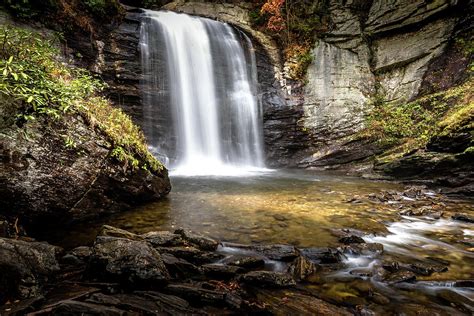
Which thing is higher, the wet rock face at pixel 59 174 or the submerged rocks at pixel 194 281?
the wet rock face at pixel 59 174

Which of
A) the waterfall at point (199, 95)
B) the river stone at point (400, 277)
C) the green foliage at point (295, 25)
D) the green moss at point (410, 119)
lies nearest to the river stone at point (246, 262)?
the river stone at point (400, 277)

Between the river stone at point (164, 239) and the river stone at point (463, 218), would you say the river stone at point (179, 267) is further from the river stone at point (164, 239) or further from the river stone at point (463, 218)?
the river stone at point (463, 218)

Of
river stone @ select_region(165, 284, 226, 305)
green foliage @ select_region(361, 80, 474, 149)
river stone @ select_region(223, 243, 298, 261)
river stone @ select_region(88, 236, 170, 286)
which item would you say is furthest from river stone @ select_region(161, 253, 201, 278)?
green foliage @ select_region(361, 80, 474, 149)

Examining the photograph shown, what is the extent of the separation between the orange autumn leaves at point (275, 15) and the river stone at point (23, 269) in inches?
671

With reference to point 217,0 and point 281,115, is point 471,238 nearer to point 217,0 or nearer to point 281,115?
point 281,115

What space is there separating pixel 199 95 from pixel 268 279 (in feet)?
41.3

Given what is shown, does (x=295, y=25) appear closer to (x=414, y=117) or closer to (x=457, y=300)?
(x=414, y=117)

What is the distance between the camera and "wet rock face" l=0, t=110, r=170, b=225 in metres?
3.91

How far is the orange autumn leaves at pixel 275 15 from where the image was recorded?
671 inches

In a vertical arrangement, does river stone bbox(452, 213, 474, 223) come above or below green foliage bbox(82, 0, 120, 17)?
below

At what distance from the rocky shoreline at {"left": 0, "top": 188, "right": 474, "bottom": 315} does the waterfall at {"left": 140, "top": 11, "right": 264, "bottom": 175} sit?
9.12 m

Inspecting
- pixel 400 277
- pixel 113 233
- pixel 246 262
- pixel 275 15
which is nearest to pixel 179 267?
pixel 246 262

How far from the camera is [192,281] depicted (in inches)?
112

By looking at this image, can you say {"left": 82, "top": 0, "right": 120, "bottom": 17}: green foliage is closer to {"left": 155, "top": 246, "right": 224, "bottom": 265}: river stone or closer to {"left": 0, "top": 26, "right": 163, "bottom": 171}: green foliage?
{"left": 0, "top": 26, "right": 163, "bottom": 171}: green foliage
